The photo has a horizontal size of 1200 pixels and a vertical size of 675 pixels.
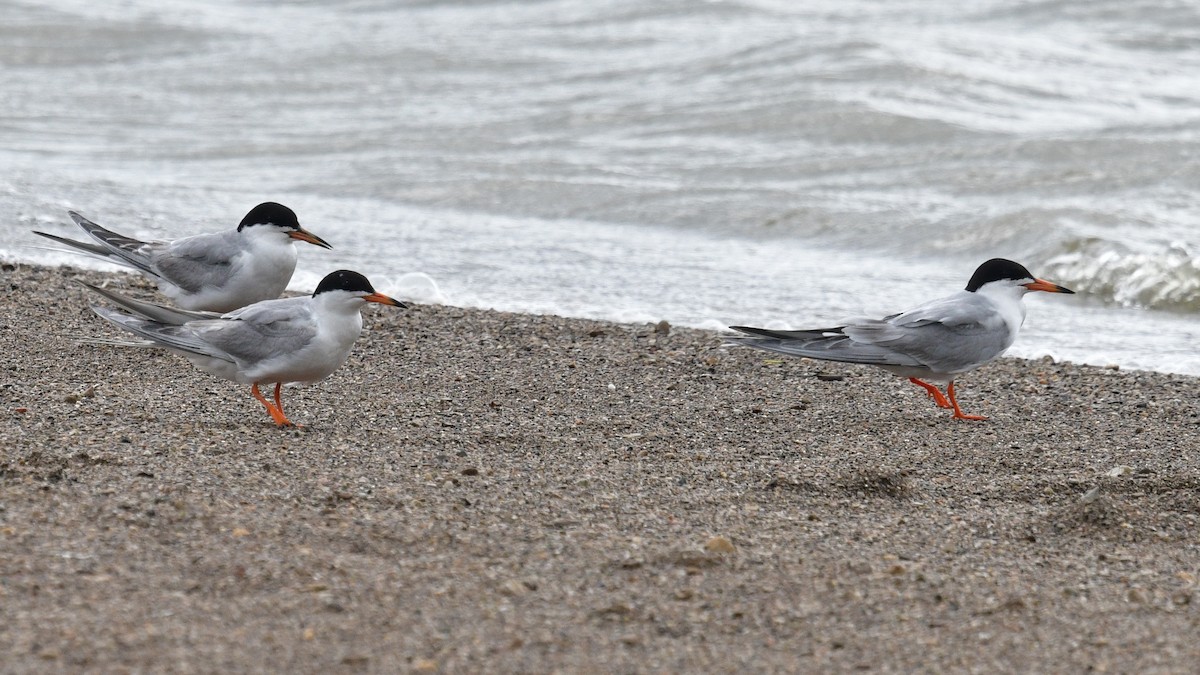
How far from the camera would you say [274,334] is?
4738mm

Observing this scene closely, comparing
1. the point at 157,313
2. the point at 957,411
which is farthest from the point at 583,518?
the point at 957,411

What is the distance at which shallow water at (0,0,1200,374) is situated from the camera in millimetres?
8148

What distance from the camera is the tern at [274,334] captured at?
4.69 meters

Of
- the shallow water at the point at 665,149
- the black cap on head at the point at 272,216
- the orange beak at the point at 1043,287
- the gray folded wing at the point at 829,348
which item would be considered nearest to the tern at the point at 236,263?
the black cap on head at the point at 272,216

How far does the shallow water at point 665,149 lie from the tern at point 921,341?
54.3 inches

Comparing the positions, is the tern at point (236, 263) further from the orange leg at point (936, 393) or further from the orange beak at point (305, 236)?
the orange leg at point (936, 393)

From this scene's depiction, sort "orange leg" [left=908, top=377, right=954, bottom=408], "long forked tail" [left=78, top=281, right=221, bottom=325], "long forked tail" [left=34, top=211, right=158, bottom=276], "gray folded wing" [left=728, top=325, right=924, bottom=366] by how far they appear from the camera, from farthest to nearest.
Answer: "long forked tail" [left=34, top=211, right=158, bottom=276], "orange leg" [left=908, top=377, right=954, bottom=408], "gray folded wing" [left=728, top=325, right=924, bottom=366], "long forked tail" [left=78, top=281, right=221, bottom=325]

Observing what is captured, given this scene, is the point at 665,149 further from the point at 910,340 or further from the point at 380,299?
the point at 380,299

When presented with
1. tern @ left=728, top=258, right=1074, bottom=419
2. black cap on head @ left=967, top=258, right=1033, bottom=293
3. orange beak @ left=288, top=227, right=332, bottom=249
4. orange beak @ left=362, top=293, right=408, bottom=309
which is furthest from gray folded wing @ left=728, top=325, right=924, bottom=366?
orange beak @ left=288, top=227, right=332, bottom=249

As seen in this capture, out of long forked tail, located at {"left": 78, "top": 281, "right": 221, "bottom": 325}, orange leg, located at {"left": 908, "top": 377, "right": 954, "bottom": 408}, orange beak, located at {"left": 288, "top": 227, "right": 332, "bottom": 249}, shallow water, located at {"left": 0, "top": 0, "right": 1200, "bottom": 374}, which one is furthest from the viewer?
shallow water, located at {"left": 0, "top": 0, "right": 1200, "bottom": 374}

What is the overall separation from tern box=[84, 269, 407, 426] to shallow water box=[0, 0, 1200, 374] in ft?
8.41

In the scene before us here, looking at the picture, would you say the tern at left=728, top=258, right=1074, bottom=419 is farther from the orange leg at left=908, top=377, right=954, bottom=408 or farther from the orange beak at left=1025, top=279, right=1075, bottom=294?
the orange beak at left=1025, top=279, right=1075, bottom=294

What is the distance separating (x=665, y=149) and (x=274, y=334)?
24.7 feet

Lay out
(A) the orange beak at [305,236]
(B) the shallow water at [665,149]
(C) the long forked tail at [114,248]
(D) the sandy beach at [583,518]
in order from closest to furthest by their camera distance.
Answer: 1. (D) the sandy beach at [583,518]
2. (A) the orange beak at [305,236]
3. (C) the long forked tail at [114,248]
4. (B) the shallow water at [665,149]
